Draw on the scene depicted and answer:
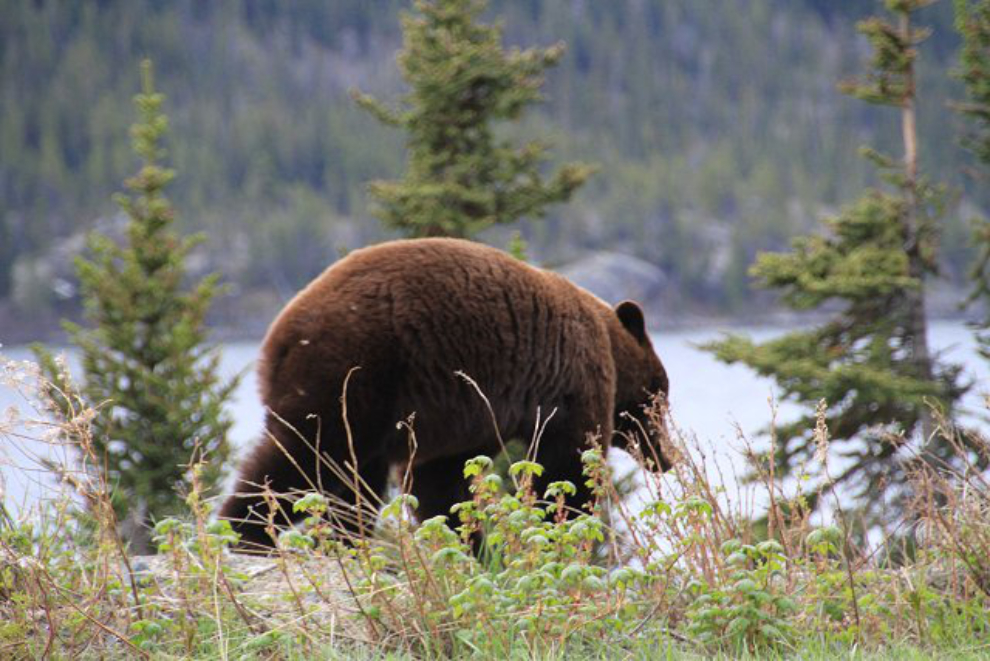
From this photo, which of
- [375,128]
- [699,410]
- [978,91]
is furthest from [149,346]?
[375,128]

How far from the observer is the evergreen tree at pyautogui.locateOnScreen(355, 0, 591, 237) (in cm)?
1359

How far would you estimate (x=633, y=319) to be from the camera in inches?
269

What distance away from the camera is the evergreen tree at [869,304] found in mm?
13109

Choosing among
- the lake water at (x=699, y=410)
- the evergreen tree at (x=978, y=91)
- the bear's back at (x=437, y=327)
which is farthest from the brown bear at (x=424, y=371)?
the evergreen tree at (x=978, y=91)

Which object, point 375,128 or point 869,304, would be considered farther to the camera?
point 375,128

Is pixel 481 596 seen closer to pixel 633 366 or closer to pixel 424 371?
pixel 424 371

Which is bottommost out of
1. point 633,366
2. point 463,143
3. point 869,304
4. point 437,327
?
point 869,304

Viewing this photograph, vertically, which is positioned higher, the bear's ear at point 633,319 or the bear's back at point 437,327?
the bear's back at point 437,327

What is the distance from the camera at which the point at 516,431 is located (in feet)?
19.3

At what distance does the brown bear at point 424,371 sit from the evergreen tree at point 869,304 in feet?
24.8

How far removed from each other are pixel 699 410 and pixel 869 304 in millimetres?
5852

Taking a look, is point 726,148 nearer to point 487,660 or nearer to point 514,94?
point 514,94

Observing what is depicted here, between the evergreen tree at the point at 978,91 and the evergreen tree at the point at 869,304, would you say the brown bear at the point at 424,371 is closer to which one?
the evergreen tree at the point at 869,304

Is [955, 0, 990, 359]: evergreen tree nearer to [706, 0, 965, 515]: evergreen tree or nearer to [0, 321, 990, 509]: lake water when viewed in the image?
[706, 0, 965, 515]: evergreen tree
